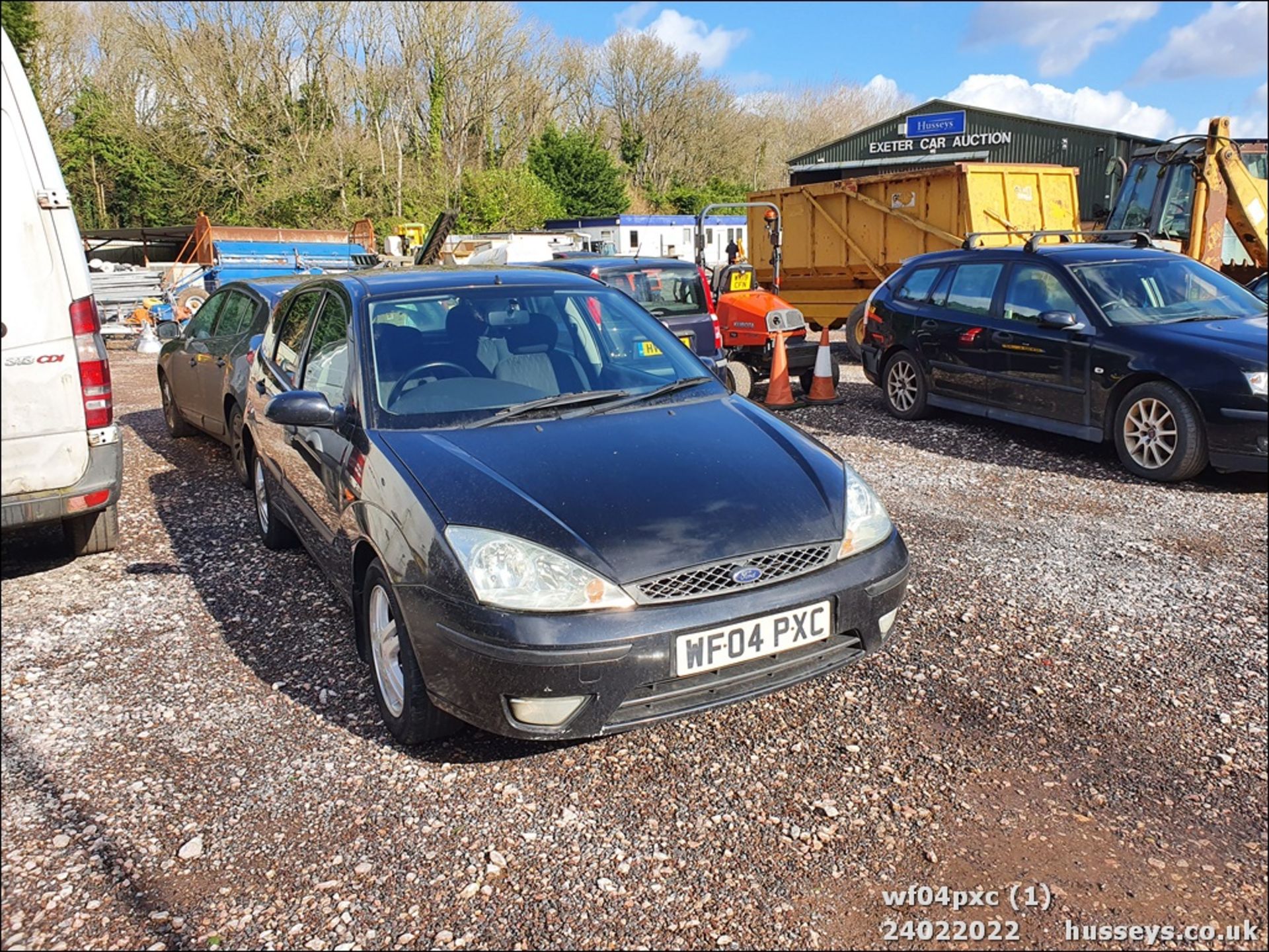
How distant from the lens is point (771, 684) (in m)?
2.69

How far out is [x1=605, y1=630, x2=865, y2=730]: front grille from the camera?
256cm

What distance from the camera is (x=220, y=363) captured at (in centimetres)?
652

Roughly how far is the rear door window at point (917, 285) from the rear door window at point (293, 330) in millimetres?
5749

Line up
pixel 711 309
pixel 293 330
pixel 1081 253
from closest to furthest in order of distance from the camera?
pixel 293 330 < pixel 1081 253 < pixel 711 309

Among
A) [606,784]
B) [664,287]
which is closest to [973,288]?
[664,287]

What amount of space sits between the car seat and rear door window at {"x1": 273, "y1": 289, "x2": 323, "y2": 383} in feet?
3.78

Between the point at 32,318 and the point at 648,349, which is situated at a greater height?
the point at 32,318

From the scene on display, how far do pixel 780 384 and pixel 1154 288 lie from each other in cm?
377

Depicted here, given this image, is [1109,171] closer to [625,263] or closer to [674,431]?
[625,263]

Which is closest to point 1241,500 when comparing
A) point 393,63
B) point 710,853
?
point 710,853

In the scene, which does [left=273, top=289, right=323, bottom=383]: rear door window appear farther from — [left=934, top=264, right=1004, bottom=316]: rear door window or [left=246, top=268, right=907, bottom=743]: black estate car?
[left=934, top=264, right=1004, bottom=316]: rear door window

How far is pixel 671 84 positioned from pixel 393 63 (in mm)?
41265

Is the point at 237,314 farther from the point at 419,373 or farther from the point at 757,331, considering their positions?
the point at 757,331

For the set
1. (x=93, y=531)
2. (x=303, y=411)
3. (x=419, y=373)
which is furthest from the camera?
(x=419, y=373)
